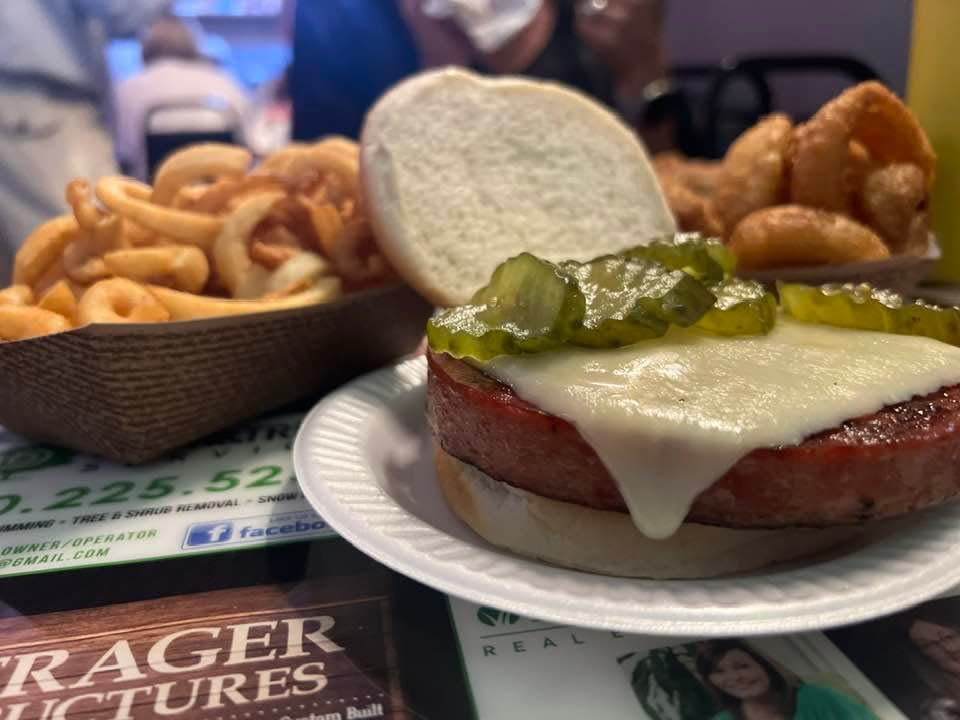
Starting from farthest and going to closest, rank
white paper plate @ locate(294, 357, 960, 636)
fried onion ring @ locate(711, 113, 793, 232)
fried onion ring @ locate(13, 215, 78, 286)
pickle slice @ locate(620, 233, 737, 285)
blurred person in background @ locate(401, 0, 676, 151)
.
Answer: blurred person in background @ locate(401, 0, 676, 151) → fried onion ring @ locate(711, 113, 793, 232) → fried onion ring @ locate(13, 215, 78, 286) → pickle slice @ locate(620, 233, 737, 285) → white paper plate @ locate(294, 357, 960, 636)

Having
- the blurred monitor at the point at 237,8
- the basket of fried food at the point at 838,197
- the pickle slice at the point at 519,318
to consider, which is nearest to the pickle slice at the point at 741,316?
the pickle slice at the point at 519,318

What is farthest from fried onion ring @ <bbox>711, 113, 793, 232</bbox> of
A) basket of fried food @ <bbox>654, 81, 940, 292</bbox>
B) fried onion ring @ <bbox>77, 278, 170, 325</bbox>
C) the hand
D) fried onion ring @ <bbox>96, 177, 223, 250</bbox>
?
the hand

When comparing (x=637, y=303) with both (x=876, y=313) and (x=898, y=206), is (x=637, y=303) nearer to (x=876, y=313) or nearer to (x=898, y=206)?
(x=876, y=313)

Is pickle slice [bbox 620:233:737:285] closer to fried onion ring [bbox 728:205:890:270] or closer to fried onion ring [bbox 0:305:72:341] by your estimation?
fried onion ring [bbox 728:205:890:270]

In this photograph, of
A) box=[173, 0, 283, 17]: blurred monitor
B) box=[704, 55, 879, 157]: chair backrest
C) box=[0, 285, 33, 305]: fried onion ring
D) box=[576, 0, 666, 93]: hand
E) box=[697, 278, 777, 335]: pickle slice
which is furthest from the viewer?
box=[173, 0, 283, 17]: blurred monitor

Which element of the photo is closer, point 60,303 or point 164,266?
point 60,303

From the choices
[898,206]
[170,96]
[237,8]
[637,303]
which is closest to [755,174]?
[898,206]

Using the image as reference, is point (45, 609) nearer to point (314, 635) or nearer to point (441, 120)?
point (314, 635)
